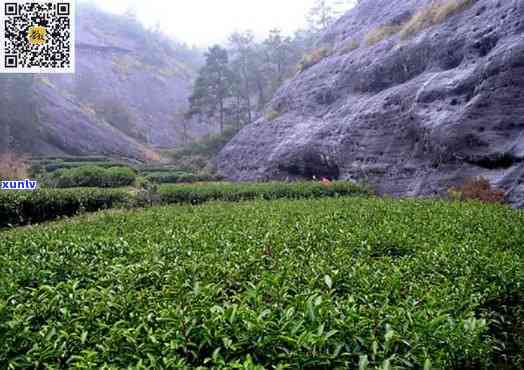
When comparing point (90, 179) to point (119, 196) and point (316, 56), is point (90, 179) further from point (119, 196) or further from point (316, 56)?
point (316, 56)

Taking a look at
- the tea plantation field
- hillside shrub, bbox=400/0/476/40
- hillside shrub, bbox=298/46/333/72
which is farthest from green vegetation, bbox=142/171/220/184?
the tea plantation field

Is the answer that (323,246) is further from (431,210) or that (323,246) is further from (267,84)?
(267,84)

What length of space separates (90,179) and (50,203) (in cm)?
682

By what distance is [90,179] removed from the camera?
59.6 ft

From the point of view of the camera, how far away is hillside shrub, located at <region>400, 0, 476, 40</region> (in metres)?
16.2

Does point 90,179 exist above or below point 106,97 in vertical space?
below

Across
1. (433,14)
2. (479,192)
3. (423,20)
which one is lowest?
(479,192)

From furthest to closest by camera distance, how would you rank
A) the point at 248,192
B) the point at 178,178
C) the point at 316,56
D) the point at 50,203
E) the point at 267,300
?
1. the point at 316,56
2. the point at 178,178
3. the point at 248,192
4. the point at 50,203
5. the point at 267,300

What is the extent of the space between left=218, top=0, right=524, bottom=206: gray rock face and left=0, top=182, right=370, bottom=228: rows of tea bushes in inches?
101

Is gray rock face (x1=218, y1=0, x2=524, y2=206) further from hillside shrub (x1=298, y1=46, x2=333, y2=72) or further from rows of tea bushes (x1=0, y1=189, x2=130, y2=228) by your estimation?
rows of tea bushes (x1=0, y1=189, x2=130, y2=228)

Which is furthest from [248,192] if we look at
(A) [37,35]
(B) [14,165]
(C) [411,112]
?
(B) [14,165]

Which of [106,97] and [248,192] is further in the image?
[106,97]

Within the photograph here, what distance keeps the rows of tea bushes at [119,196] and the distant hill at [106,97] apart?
69.4 feet

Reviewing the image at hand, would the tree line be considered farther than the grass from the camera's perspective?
Yes
